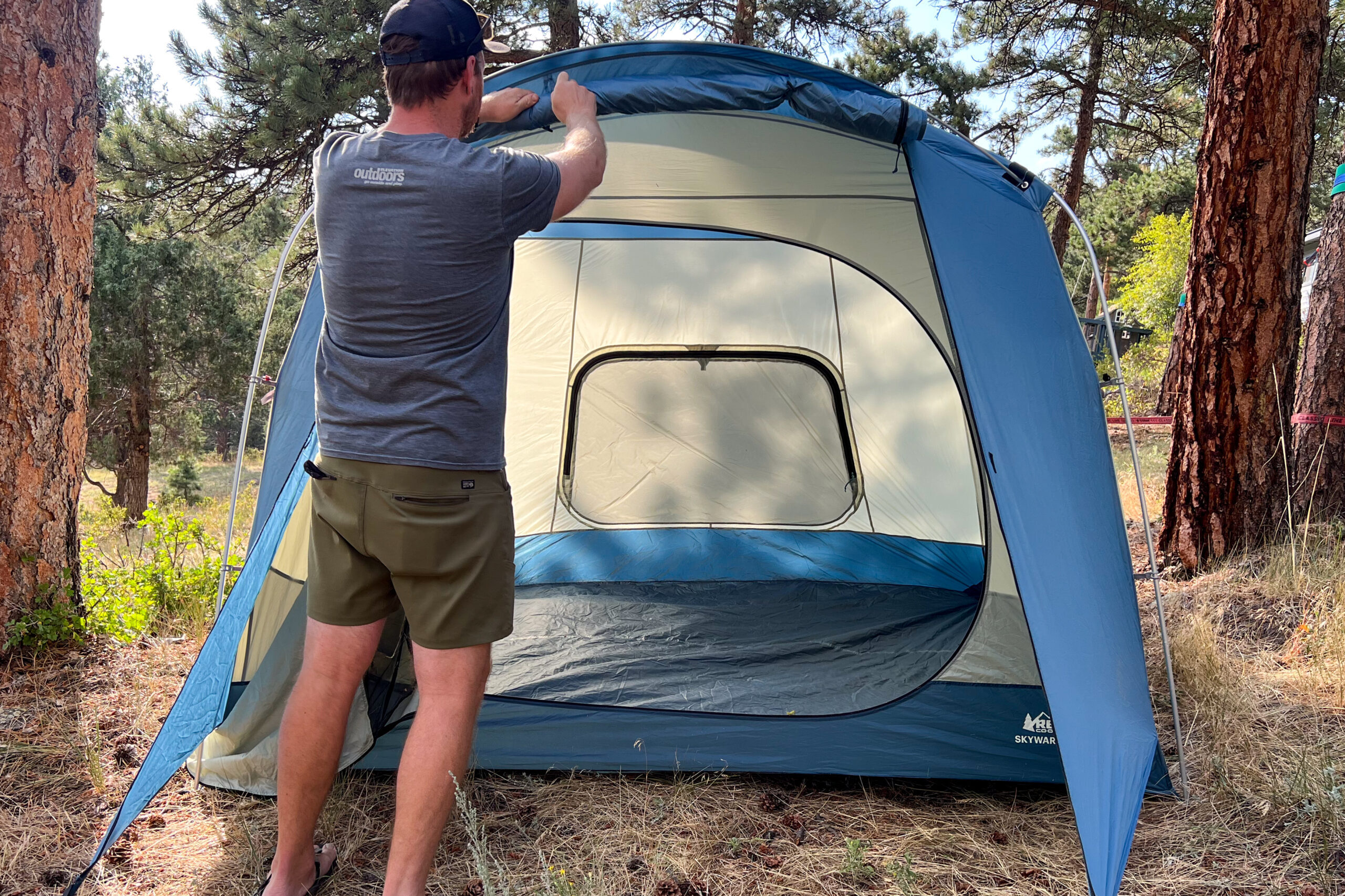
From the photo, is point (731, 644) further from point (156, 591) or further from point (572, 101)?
point (156, 591)

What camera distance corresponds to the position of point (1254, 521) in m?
2.95

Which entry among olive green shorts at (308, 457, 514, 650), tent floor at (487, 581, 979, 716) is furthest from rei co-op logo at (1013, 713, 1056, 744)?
olive green shorts at (308, 457, 514, 650)

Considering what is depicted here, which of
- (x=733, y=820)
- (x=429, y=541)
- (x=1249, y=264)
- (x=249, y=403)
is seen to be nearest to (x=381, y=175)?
(x=429, y=541)

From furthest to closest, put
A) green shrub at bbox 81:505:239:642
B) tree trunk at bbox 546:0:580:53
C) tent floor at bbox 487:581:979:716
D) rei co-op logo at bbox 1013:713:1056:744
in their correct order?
tree trunk at bbox 546:0:580:53
green shrub at bbox 81:505:239:642
tent floor at bbox 487:581:979:716
rei co-op logo at bbox 1013:713:1056:744

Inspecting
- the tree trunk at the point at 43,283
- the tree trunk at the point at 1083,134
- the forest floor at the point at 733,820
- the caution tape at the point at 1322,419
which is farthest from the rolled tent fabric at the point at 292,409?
the tree trunk at the point at 1083,134

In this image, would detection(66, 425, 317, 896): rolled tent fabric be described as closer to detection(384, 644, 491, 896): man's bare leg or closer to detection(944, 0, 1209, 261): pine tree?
detection(384, 644, 491, 896): man's bare leg

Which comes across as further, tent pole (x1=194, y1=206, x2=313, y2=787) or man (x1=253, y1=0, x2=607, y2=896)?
tent pole (x1=194, y1=206, x2=313, y2=787)

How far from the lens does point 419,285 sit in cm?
132

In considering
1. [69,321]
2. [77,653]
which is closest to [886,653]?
[77,653]

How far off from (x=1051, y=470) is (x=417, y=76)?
4.20ft

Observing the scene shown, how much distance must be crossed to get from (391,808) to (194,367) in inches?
375

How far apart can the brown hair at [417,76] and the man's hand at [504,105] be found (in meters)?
0.40

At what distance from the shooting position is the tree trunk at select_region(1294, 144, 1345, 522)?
3094mm

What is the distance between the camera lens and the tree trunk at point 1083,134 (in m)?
7.10
